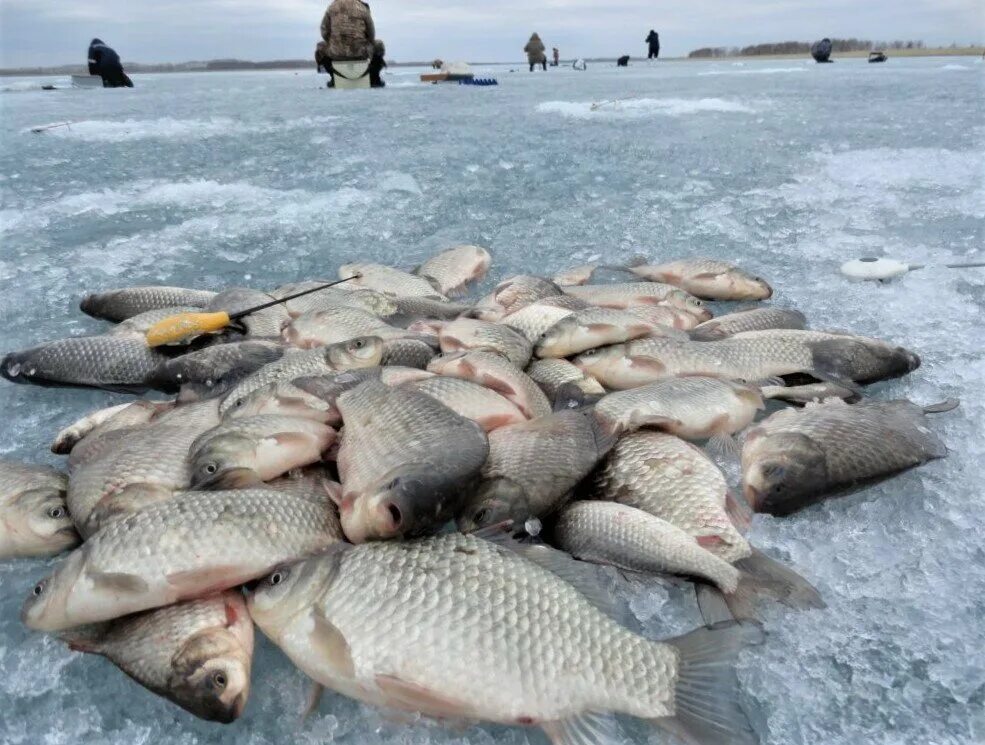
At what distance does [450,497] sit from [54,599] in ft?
3.15

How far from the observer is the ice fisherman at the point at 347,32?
15.8 meters

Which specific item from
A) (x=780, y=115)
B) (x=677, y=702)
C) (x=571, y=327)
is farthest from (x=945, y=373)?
(x=780, y=115)

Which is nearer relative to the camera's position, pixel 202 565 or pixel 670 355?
pixel 202 565

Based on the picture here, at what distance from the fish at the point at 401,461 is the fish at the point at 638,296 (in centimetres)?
170

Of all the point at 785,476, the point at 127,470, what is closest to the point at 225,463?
the point at 127,470

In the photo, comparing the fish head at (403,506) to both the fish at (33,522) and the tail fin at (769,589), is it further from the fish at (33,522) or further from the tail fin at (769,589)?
the fish at (33,522)

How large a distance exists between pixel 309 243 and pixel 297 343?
1996 millimetres

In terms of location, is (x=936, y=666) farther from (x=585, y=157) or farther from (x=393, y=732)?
(x=585, y=157)

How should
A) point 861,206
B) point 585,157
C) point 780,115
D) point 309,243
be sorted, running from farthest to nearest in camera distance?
point 780,115 → point 585,157 → point 861,206 → point 309,243

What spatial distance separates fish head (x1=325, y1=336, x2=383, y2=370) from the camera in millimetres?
2729

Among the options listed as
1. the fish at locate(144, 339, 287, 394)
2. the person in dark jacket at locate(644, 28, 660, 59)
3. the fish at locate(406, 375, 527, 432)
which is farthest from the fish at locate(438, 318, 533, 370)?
the person in dark jacket at locate(644, 28, 660, 59)

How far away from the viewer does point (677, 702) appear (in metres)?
1.46

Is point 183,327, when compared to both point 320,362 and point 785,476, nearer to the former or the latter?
point 320,362

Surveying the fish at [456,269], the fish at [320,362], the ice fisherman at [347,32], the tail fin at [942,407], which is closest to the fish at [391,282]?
the fish at [456,269]
